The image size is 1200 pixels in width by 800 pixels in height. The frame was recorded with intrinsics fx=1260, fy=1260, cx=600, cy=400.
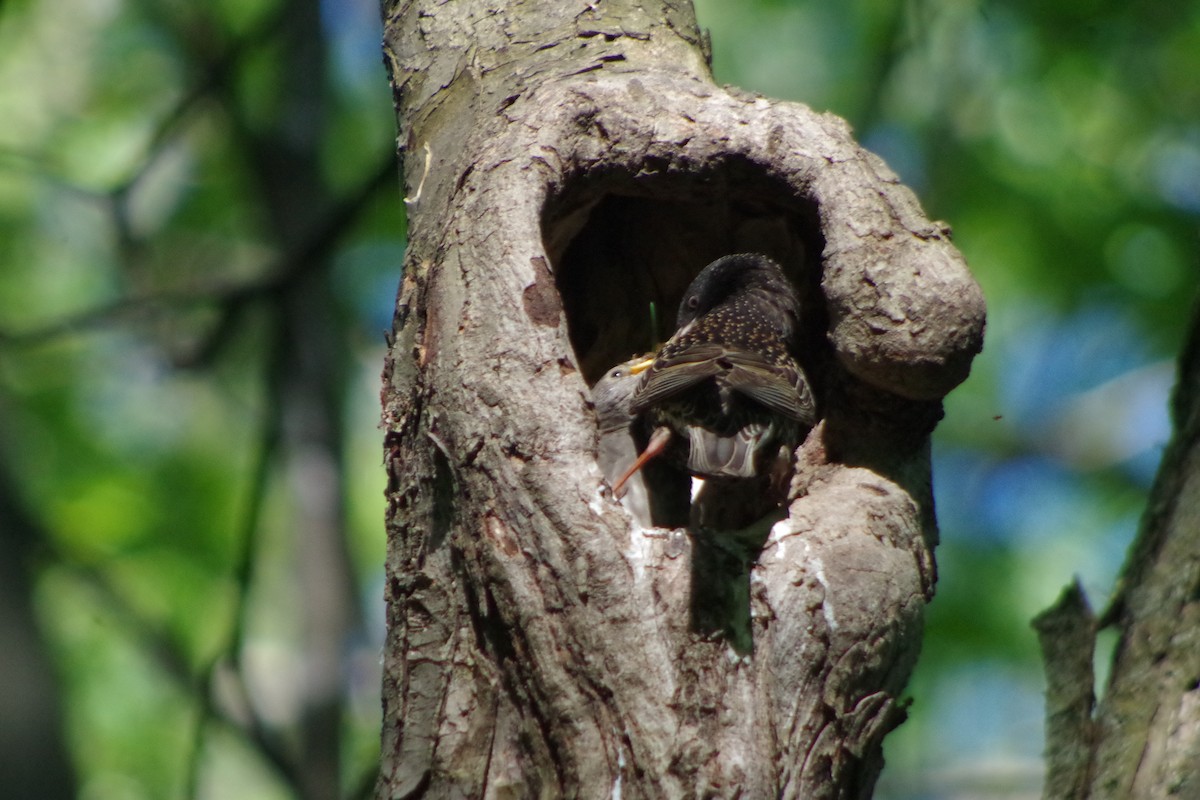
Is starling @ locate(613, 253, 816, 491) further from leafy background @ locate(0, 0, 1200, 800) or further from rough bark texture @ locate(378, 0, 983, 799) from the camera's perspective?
leafy background @ locate(0, 0, 1200, 800)

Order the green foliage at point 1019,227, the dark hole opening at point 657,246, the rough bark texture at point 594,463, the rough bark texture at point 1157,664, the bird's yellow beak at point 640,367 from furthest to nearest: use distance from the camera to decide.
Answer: the green foliage at point 1019,227, the bird's yellow beak at point 640,367, the dark hole opening at point 657,246, the rough bark texture at point 1157,664, the rough bark texture at point 594,463

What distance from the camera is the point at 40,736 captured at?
17.7ft

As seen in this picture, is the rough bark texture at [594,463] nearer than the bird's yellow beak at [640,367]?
Yes

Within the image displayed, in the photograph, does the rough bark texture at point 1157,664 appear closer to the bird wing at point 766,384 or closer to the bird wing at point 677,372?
the bird wing at point 766,384

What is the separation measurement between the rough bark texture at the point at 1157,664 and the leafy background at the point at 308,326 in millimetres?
3619

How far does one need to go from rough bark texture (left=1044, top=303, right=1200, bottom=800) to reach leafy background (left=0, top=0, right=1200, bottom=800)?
11.9 feet

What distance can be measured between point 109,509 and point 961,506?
280 inches

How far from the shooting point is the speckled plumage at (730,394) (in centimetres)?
393

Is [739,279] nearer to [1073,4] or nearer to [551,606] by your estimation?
[551,606]

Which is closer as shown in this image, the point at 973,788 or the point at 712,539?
the point at 712,539

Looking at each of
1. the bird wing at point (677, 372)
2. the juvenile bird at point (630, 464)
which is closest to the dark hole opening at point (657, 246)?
the juvenile bird at point (630, 464)

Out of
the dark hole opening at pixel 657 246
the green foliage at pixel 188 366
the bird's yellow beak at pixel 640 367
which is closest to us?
the dark hole opening at pixel 657 246

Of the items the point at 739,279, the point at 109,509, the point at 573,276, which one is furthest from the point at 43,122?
the point at 739,279

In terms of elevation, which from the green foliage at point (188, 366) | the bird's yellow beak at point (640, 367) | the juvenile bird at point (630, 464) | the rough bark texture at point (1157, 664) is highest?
the green foliage at point (188, 366)
